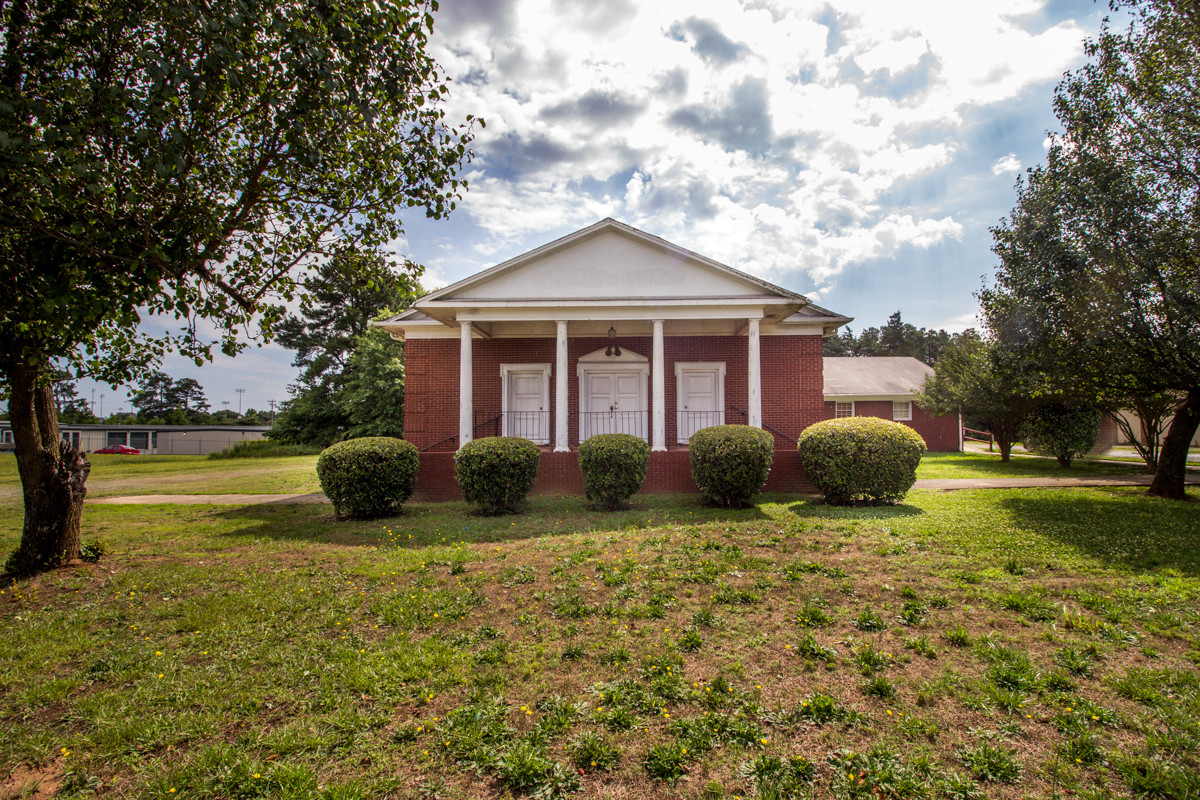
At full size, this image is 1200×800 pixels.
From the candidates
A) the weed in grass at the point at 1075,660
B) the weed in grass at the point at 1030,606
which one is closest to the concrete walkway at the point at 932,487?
the weed in grass at the point at 1030,606

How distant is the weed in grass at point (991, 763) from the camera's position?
2725 millimetres

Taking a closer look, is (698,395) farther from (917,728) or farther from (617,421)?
(917,728)

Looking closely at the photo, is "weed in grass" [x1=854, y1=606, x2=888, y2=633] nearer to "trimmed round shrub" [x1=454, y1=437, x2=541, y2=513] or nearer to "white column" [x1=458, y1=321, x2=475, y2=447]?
"trimmed round shrub" [x1=454, y1=437, x2=541, y2=513]

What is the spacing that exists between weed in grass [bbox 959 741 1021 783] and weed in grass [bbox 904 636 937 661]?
992mm

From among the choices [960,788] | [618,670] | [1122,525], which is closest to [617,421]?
[1122,525]

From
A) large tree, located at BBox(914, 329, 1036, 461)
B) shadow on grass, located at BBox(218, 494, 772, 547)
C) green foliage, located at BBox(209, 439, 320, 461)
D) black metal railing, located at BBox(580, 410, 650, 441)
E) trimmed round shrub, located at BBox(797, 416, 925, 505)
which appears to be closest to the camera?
shadow on grass, located at BBox(218, 494, 772, 547)

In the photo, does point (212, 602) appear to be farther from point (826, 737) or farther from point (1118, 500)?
point (1118, 500)

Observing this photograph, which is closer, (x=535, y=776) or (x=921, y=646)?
(x=535, y=776)

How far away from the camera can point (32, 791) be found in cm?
271

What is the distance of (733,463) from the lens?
9406 mm

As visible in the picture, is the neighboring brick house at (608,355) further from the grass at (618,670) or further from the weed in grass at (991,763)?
the weed in grass at (991,763)

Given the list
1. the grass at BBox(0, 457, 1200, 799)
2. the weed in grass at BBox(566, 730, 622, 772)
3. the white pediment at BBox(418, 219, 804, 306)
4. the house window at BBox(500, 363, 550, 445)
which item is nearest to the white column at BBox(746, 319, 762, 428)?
the white pediment at BBox(418, 219, 804, 306)

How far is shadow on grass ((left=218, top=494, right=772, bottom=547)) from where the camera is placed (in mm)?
7812

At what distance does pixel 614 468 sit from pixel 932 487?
7540 mm
